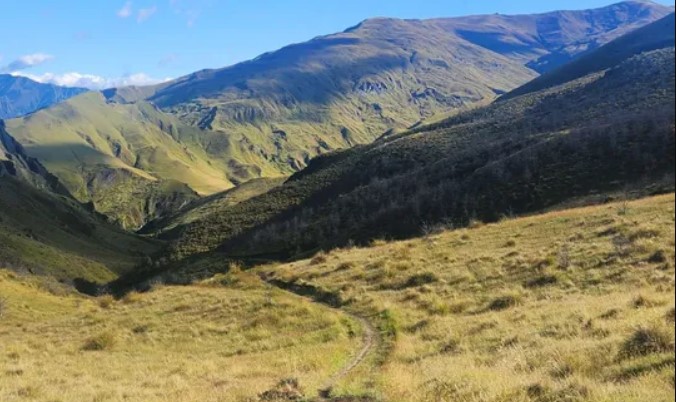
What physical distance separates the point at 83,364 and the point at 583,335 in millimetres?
21930

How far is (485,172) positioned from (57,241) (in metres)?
144

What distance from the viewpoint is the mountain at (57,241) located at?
368ft

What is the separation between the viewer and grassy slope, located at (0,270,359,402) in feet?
64.8

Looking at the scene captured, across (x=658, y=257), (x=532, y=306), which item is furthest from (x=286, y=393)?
(x=658, y=257)

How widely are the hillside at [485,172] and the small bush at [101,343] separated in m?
21.8

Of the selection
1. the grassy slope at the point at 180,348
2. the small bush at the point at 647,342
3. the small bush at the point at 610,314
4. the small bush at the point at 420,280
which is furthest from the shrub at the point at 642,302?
the small bush at the point at 420,280

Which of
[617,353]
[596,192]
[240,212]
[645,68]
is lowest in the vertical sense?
[240,212]

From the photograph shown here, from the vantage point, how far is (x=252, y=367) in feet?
72.8

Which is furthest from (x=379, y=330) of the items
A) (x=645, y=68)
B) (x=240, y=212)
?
(x=240, y=212)

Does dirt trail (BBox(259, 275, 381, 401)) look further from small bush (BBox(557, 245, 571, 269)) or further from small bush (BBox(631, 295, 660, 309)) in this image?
small bush (BBox(557, 245, 571, 269))

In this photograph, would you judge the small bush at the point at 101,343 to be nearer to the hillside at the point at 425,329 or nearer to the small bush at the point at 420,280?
the hillside at the point at 425,329

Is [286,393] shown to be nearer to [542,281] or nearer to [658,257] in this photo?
[658,257]

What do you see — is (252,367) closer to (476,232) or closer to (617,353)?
(617,353)

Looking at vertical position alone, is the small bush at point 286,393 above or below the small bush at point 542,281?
above
